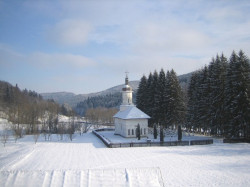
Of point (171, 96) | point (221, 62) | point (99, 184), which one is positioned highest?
point (221, 62)

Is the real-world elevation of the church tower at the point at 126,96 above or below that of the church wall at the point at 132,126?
above

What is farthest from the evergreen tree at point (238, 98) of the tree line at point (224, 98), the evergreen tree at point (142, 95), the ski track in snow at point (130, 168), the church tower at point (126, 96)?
the evergreen tree at point (142, 95)

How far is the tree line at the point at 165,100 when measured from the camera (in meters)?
46.7

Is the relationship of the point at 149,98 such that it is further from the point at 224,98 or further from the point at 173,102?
the point at 224,98

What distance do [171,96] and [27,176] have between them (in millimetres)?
37950

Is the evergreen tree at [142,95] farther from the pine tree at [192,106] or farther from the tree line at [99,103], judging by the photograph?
the tree line at [99,103]

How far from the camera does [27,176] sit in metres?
12.0

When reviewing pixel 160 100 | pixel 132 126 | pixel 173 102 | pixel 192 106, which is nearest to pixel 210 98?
pixel 192 106

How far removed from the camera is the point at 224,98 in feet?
117

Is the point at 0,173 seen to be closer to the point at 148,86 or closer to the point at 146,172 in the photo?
the point at 146,172

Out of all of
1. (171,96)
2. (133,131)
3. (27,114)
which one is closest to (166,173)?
(133,131)

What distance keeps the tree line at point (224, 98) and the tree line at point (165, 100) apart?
2.33 meters

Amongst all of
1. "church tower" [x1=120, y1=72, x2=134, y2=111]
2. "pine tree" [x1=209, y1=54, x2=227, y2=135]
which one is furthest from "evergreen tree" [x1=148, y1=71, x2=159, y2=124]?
"pine tree" [x1=209, y1=54, x2=227, y2=135]

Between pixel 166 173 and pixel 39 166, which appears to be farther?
pixel 39 166
